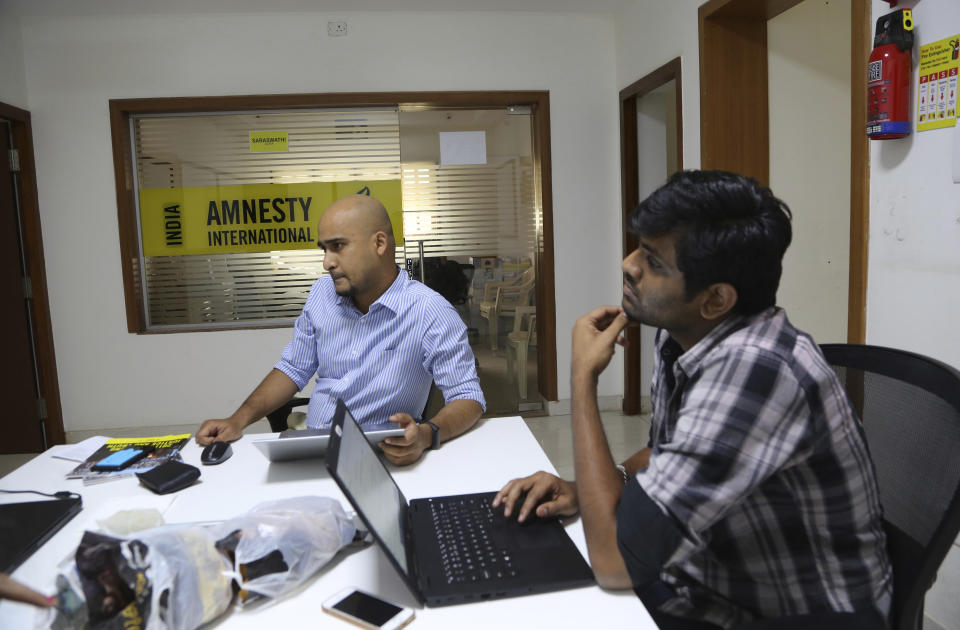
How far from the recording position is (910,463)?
0.97 metres

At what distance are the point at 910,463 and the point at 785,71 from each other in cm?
269

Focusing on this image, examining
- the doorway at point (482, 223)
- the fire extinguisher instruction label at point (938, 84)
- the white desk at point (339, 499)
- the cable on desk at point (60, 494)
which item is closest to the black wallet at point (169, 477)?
the white desk at point (339, 499)

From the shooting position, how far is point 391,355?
1964 millimetres

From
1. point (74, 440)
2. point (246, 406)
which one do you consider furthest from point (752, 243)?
point (74, 440)

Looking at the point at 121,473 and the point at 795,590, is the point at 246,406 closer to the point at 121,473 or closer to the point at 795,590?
the point at 121,473

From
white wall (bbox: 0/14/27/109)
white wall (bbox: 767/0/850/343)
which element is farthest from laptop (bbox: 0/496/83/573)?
white wall (bbox: 0/14/27/109)

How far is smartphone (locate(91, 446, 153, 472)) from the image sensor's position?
149 centimetres

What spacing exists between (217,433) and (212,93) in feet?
9.78

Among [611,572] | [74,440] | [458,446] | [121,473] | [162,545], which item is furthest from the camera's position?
[74,440]

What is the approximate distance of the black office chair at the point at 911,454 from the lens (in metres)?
0.86

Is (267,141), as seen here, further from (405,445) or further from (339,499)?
(339,499)

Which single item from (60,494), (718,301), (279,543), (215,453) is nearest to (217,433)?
(215,453)

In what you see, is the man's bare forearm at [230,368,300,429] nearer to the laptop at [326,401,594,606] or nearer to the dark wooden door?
the laptop at [326,401,594,606]

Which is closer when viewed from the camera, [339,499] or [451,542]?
[451,542]
